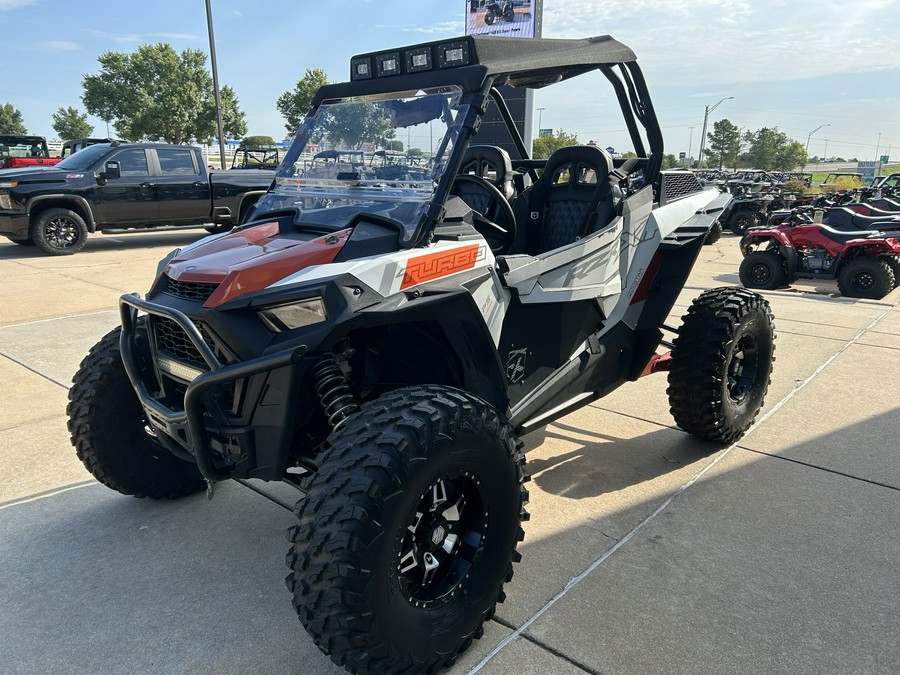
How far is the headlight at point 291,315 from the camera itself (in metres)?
2.20

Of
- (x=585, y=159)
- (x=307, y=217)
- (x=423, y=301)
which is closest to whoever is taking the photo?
(x=423, y=301)

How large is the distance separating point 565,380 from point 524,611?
113cm

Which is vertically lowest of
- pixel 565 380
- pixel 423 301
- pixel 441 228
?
pixel 565 380

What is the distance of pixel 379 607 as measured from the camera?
1959 mm

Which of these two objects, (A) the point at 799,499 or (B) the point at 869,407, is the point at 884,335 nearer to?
(B) the point at 869,407

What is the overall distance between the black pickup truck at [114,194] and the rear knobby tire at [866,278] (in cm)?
921

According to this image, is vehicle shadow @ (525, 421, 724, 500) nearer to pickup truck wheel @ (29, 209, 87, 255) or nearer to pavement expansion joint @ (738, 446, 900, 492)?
pavement expansion joint @ (738, 446, 900, 492)

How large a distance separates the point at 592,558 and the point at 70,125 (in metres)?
74.4

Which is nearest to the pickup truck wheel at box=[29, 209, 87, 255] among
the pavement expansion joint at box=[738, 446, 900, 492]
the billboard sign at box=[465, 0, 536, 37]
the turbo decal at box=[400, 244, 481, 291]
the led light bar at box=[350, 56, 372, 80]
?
the led light bar at box=[350, 56, 372, 80]

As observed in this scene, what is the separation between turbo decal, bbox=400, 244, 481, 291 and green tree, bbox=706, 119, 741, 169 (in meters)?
68.1

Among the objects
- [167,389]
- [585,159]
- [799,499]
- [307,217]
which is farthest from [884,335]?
[167,389]

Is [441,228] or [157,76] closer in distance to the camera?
[441,228]

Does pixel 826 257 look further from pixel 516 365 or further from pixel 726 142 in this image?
pixel 726 142

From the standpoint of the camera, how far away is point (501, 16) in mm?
30688
